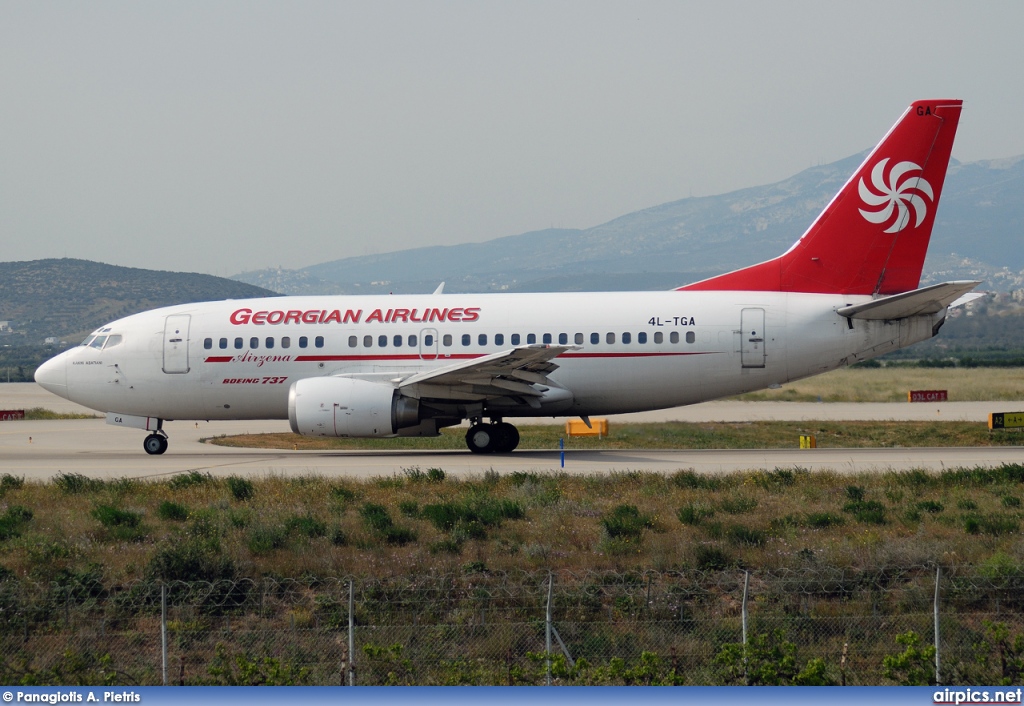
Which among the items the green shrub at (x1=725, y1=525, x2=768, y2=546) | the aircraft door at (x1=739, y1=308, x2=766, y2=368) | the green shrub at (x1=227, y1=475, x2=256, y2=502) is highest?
the aircraft door at (x1=739, y1=308, x2=766, y2=368)

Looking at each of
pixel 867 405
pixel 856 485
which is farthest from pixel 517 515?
pixel 867 405

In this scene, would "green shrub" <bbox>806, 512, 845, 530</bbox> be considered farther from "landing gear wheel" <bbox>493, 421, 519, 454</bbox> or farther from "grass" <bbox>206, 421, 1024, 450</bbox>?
"grass" <bbox>206, 421, 1024, 450</bbox>

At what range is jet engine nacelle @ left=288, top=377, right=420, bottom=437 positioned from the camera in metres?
26.3

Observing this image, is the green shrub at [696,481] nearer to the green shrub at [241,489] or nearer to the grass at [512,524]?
the grass at [512,524]

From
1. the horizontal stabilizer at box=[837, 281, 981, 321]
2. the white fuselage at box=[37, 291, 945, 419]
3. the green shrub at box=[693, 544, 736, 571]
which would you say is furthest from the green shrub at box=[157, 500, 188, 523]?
the horizontal stabilizer at box=[837, 281, 981, 321]

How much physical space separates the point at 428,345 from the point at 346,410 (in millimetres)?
3157

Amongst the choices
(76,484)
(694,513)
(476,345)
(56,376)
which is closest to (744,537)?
(694,513)

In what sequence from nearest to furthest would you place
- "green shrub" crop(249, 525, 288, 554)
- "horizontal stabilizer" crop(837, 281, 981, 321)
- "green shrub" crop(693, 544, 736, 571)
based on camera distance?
"green shrub" crop(693, 544, 736, 571) < "green shrub" crop(249, 525, 288, 554) < "horizontal stabilizer" crop(837, 281, 981, 321)

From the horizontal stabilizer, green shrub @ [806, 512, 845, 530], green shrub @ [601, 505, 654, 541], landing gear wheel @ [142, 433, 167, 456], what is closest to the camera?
green shrub @ [601, 505, 654, 541]

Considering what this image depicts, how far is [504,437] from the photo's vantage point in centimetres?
2897

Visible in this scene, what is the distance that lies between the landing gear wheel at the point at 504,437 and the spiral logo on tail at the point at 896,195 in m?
10.8

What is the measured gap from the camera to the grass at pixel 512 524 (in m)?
15.3

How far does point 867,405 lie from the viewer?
169 ft

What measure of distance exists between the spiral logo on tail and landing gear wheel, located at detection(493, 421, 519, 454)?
35.4 feet
